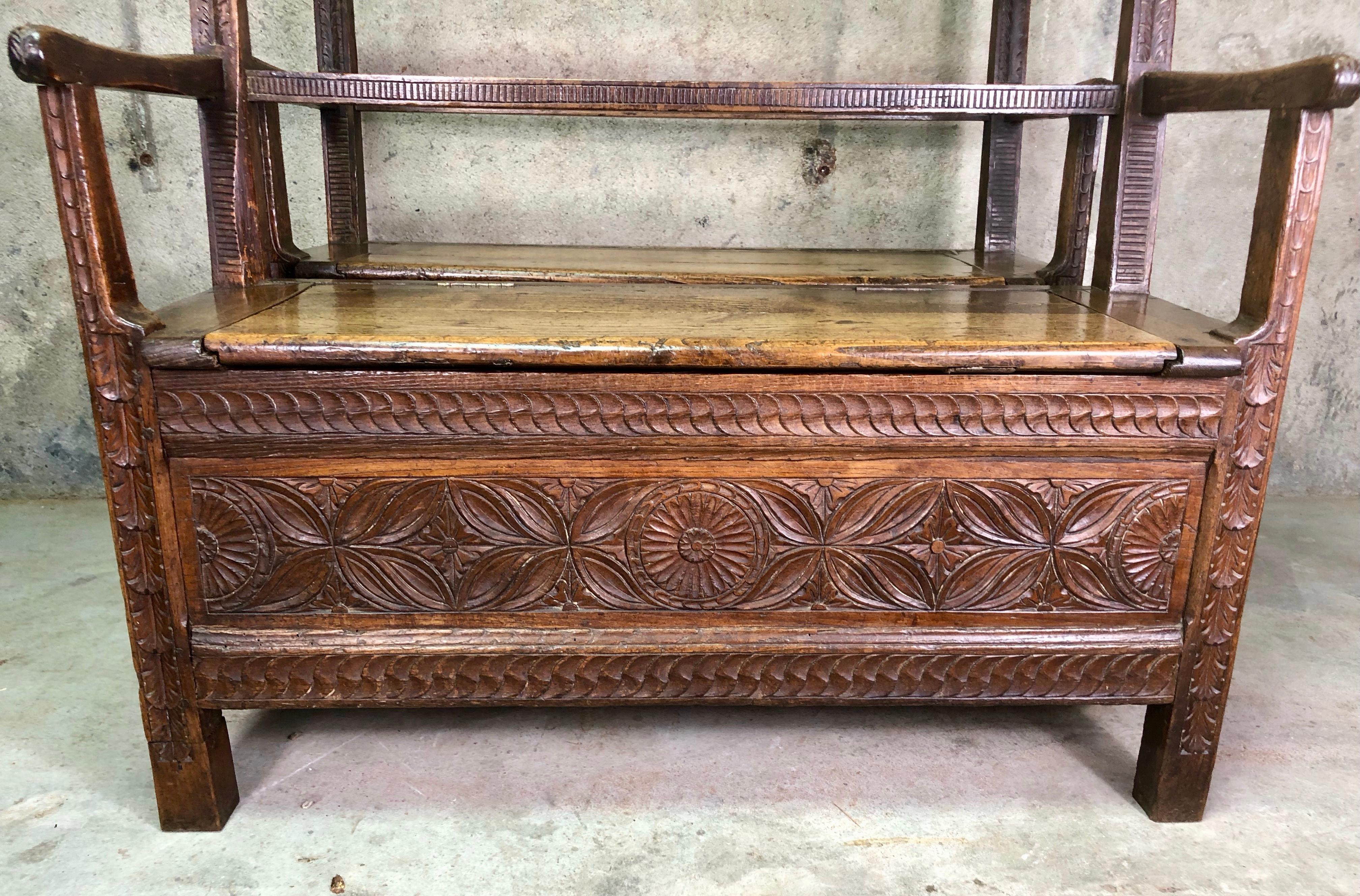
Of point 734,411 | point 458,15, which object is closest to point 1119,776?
point 734,411

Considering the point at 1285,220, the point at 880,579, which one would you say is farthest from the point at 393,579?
the point at 1285,220

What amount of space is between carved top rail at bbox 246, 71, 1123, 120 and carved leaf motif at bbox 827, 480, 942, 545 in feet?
2.50

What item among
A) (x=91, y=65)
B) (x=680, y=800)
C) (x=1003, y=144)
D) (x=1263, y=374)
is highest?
(x=91, y=65)

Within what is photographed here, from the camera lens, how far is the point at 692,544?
150cm

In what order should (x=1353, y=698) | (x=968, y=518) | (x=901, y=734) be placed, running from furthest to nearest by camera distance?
(x=1353, y=698)
(x=901, y=734)
(x=968, y=518)

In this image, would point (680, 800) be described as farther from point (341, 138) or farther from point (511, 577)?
point (341, 138)

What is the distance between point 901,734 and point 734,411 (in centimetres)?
79

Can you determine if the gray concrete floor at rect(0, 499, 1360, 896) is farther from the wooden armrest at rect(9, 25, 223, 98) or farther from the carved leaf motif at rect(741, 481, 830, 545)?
the wooden armrest at rect(9, 25, 223, 98)

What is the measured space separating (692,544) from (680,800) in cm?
46

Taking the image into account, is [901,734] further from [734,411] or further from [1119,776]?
[734,411]

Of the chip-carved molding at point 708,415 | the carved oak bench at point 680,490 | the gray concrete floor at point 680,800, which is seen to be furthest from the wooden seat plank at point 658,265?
the gray concrete floor at point 680,800

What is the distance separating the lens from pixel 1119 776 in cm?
171

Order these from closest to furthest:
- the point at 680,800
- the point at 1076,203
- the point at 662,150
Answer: the point at 680,800 → the point at 1076,203 → the point at 662,150

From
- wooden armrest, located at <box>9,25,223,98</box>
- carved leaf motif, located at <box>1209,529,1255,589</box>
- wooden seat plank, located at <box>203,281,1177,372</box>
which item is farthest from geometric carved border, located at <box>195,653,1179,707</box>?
wooden armrest, located at <box>9,25,223,98</box>
